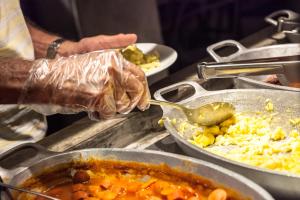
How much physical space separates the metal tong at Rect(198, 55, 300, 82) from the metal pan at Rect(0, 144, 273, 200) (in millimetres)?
421

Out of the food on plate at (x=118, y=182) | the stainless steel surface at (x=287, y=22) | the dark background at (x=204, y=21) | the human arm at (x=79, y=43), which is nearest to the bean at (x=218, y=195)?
the food on plate at (x=118, y=182)

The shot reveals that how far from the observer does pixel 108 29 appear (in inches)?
112

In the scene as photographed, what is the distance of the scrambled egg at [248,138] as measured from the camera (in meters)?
1.31

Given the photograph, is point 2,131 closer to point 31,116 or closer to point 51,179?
point 31,116

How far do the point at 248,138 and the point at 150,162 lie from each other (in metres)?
0.37

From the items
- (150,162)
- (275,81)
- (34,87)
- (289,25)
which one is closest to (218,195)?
(150,162)

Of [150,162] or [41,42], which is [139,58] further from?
[150,162]

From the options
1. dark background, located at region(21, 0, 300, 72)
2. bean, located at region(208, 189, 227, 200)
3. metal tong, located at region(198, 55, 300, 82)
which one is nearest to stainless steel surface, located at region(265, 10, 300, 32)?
metal tong, located at region(198, 55, 300, 82)

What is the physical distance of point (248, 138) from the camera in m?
1.41

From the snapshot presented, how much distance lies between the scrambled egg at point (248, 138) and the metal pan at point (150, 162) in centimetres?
21

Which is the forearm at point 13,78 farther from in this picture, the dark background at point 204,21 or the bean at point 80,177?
the dark background at point 204,21

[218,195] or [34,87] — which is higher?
[34,87]

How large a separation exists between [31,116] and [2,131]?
0.44ft

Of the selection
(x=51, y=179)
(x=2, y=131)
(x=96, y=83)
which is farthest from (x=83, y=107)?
(x=2, y=131)
